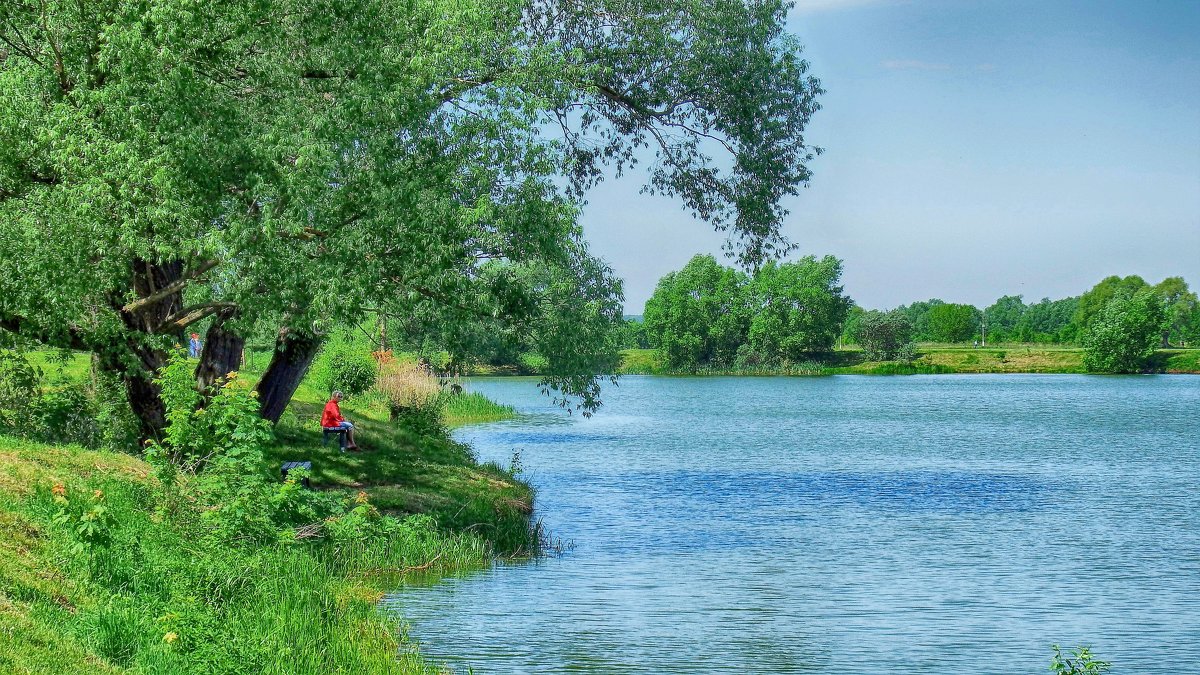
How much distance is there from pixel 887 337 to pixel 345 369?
101 meters

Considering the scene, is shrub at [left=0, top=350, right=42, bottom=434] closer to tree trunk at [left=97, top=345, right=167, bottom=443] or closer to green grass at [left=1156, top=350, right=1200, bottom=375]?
tree trunk at [left=97, top=345, right=167, bottom=443]

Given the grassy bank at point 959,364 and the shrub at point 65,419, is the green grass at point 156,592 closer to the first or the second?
the shrub at point 65,419

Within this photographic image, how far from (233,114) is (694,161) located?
9.87 m

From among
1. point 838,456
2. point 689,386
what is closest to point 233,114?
point 838,456

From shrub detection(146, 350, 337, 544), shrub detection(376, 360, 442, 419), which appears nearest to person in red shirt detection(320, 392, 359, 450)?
shrub detection(146, 350, 337, 544)

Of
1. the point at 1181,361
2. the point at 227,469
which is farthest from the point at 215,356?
the point at 1181,361

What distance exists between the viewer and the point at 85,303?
16906mm

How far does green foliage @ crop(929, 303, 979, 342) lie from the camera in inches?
6983

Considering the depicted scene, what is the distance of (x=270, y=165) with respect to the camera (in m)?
15.5

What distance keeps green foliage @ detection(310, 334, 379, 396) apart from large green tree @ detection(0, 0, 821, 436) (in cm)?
1553

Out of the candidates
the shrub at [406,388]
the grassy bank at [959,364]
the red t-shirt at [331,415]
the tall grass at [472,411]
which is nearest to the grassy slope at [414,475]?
the red t-shirt at [331,415]

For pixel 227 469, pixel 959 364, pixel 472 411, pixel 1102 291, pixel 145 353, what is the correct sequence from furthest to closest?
pixel 1102 291 → pixel 959 364 → pixel 472 411 → pixel 145 353 → pixel 227 469

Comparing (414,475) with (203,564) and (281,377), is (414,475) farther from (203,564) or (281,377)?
(203,564)

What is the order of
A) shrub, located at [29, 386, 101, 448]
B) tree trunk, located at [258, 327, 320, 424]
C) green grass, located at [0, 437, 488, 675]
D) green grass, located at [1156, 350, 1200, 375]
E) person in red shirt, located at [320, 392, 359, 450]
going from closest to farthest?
green grass, located at [0, 437, 488, 675], shrub, located at [29, 386, 101, 448], tree trunk, located at [258, 327, 320, 424], person in red shirt, located at [320, 392, 359, 450], green grass, located at [1156, 350, 1200, 375]
